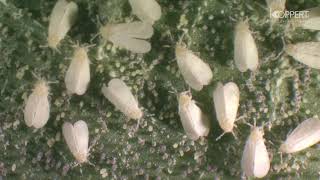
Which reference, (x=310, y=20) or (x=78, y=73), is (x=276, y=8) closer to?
(x=310, y=20)

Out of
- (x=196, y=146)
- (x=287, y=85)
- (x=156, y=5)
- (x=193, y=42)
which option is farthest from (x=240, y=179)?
(x=156, y=5)

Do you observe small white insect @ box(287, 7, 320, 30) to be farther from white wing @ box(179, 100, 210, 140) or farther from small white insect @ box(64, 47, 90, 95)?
small white insect @ box(64, 47, 90, 95)

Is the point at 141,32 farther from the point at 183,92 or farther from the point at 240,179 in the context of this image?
the point at 240,179

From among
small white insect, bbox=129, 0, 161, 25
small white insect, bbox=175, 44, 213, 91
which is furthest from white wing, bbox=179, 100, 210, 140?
small white insect, bbox=129, 0, 161, 25

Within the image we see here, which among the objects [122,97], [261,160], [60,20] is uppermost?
[60,20]

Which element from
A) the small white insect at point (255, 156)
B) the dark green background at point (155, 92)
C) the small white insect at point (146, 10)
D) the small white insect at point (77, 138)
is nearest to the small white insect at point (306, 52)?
the dark green background at point (155, 92)

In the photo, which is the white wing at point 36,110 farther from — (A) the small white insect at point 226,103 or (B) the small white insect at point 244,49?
(B) the small white insect at point 244,49

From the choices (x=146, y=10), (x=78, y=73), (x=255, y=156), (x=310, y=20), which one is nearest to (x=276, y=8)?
(x=310, y=20)
